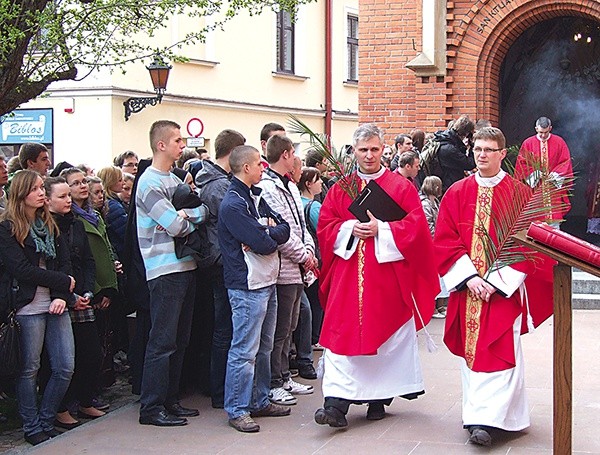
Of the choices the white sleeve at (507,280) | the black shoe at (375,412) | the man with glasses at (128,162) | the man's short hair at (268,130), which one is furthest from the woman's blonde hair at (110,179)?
the white sleeve at (507,280)

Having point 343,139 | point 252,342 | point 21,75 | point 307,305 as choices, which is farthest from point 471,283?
point 343,139

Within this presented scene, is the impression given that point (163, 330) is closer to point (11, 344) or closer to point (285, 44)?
point (11, 344)

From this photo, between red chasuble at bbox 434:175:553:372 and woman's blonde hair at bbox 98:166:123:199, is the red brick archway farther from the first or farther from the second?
red chasuble at bbox 434:175:553:372

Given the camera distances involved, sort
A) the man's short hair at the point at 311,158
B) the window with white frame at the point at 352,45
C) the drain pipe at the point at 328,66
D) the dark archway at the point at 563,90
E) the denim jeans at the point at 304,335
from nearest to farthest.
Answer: the denim jeans at the point at 304,335 → the man's short hair at the point at 311,158 → the dark archway at the point at 563,90 → the drain pipe at the point at 328,66 → the window with white frame at the point at 352,45


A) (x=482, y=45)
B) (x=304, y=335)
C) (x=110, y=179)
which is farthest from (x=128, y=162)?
(x=482, y=45)

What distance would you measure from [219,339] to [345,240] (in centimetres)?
128

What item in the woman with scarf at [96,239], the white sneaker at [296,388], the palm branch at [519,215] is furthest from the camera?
the white sneaker at [296,388]

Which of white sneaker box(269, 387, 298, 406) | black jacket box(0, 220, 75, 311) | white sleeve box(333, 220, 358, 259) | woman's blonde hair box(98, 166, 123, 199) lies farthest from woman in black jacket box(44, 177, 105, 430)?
white sleeve box(333, 220, 358, 259)

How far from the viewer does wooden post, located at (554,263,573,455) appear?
15.3 feet

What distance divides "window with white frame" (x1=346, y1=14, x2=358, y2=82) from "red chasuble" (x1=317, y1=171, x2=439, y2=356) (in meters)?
23.5

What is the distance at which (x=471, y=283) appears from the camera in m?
6.63

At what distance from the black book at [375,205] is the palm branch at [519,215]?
0.88m

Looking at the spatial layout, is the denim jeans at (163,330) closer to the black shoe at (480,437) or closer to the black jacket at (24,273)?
the black jacket at (24,273)

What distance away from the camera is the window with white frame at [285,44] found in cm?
2719
